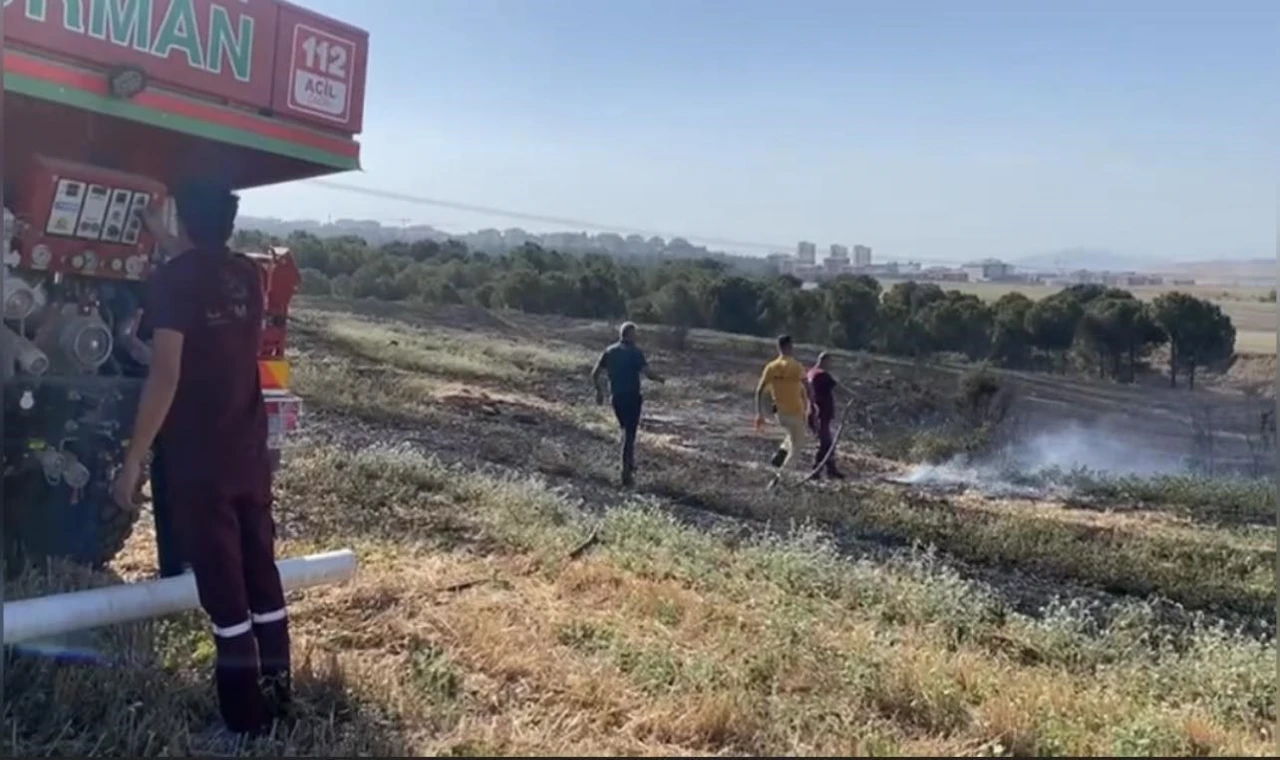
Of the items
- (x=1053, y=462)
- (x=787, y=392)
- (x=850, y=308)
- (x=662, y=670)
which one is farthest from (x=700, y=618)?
(x=850, y=308)

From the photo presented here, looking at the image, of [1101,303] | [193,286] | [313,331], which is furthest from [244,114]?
[1101,303]

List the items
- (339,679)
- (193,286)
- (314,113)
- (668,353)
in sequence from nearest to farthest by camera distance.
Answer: (193,286) → (339,679) → (314,113) → (668,353)

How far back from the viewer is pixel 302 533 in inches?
272

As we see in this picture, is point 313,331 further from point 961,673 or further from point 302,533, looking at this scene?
point 961,673

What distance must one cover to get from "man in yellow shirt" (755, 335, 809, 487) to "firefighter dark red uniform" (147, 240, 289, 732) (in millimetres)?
9185

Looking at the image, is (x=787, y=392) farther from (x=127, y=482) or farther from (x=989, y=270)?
(x=989, y=270)

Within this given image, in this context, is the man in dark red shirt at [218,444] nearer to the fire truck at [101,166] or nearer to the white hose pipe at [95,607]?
the white hose pipe at [95,607]

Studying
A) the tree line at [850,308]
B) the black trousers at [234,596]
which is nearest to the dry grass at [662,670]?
the black trousers at [234,596]

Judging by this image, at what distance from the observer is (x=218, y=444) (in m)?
3.85

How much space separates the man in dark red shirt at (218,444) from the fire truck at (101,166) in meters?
1.06

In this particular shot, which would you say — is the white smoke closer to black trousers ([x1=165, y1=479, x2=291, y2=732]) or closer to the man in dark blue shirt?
the man in dark blue shirt

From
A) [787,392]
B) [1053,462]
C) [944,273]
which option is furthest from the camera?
[944,273]

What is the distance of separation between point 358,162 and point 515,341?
95.2 feet

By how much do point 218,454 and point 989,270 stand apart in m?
94.5
